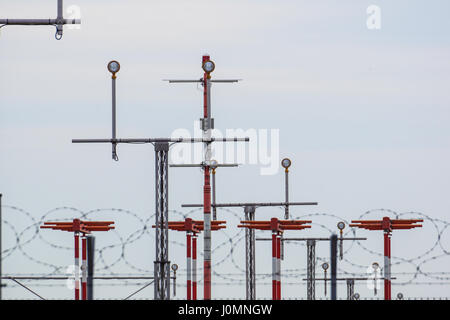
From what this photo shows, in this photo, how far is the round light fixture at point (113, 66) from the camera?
49.5 meters

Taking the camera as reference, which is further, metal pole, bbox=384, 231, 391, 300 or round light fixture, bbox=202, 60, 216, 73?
round light fixture, bbox=202, 60, 216, 73

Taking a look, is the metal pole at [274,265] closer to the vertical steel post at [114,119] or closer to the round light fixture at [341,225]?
the vertical steel post at [114,119]

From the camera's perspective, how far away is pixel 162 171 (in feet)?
154

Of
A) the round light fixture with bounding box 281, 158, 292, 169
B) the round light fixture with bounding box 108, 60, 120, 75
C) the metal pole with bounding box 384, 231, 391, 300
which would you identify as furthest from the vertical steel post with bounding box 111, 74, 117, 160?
the round light fixture with bounding box 281, 158, 292, 169

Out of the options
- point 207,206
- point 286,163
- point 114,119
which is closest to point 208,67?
point 114,119

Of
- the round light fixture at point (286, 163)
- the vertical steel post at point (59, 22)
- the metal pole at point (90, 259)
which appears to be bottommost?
the metal pole at point (90, 259)

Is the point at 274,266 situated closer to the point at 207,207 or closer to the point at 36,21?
the point at 207,207

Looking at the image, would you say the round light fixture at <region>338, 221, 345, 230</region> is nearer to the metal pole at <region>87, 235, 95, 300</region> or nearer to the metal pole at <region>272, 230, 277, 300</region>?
the metal pole at <region>272, 230, 277, 300</region>

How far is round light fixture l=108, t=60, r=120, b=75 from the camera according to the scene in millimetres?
49469

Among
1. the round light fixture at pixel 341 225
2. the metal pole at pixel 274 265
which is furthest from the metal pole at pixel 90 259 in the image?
the round light fixture at pixel 341 225

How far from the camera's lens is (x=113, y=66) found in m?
49.5

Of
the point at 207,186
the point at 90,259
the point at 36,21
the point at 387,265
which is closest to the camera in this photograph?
the point at 90,259
